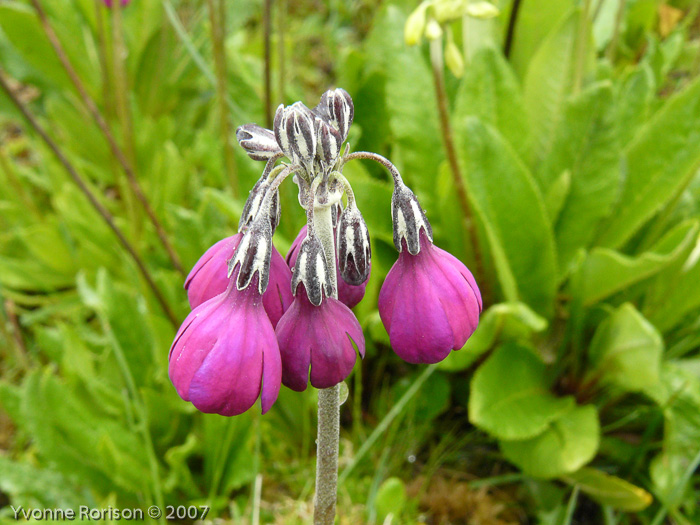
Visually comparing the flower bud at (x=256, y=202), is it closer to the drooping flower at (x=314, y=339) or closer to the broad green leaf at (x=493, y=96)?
the drooping flower at (x=314, y=339)

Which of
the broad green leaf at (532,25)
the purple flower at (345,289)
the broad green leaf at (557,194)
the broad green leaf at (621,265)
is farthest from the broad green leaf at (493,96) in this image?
the purple flower at (345,289)

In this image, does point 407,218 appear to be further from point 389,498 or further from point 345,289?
point 389,498

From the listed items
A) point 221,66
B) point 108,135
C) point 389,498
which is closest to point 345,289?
point 389,498

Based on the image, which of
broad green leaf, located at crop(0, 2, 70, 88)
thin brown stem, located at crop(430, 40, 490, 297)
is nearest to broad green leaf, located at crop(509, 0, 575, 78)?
thin brown stem, located at crop(430, 40, 490, 297)

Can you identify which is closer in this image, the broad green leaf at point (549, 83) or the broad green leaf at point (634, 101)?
the broad green leaf at point (634, 101)

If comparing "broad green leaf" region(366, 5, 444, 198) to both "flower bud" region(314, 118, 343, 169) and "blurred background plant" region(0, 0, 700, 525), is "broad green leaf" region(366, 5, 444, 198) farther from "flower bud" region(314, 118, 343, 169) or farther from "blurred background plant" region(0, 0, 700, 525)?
"flower bud" region(314, 118, 343, 169)

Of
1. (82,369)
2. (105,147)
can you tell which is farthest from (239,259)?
(105,147)

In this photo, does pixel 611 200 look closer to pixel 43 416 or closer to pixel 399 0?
pixel 399 0
